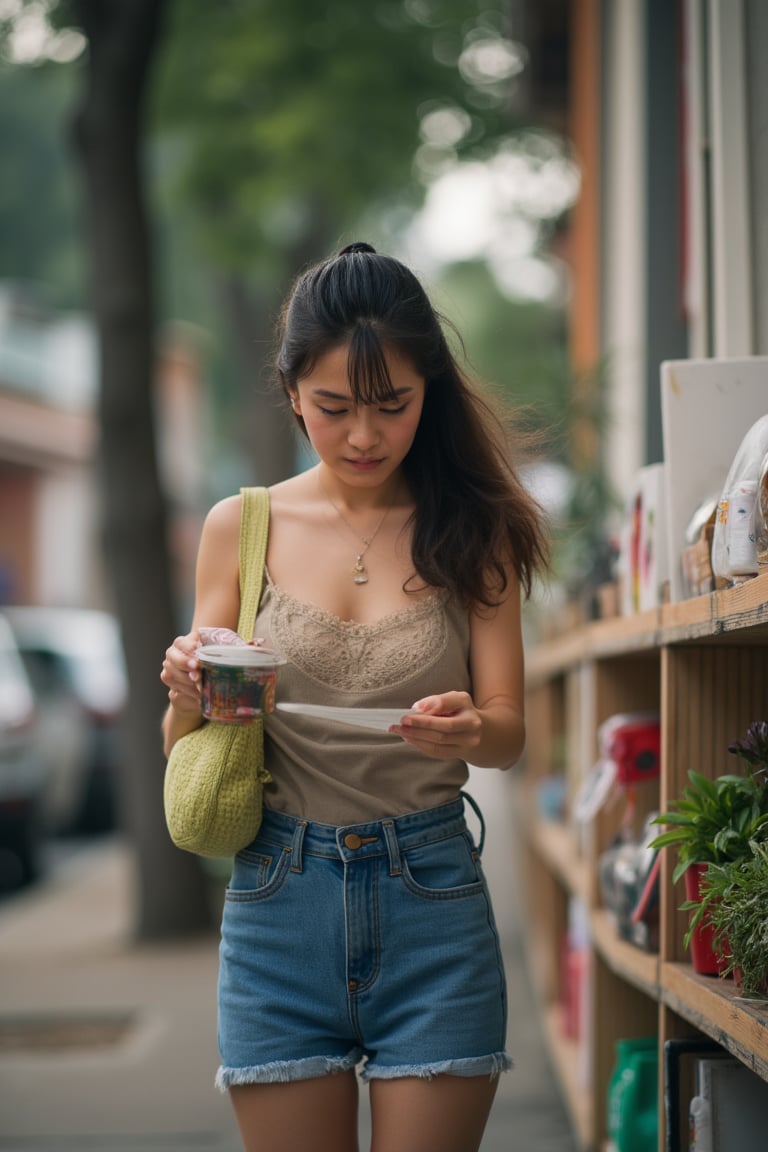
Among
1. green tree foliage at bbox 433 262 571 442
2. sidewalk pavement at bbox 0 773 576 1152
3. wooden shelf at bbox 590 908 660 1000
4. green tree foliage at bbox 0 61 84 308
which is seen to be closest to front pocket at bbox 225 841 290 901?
wooden shelf at bbox 590 908 660 1000

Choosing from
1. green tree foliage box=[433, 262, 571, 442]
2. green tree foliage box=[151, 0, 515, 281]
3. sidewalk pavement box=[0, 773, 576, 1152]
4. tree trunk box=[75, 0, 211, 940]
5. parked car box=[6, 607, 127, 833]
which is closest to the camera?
sidewalk pavement box=[0, 773, 576, 1152]

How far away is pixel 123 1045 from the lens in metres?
5.35

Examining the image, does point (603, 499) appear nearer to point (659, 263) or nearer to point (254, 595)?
point (659, 263)

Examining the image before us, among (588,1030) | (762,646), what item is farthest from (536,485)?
(588,1030)

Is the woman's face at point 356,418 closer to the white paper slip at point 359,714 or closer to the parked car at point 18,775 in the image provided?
the white paper slip at point 359,714

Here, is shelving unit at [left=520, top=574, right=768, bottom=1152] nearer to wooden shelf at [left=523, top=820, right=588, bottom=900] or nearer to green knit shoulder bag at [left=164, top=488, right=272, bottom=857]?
wooden shelf at [left=523, top=820, right=588, bottom=900]

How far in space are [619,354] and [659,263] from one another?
80cm

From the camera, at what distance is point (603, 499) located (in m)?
6.11

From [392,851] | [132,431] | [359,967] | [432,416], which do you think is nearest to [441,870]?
[392,851]

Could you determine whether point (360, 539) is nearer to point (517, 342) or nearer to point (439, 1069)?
point (439, 1069)

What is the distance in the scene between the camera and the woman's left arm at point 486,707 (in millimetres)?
2125

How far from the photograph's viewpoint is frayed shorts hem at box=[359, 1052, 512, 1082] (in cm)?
218

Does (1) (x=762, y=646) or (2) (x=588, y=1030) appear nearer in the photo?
(1) (x=762, y=646)

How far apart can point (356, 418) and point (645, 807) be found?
171cm
